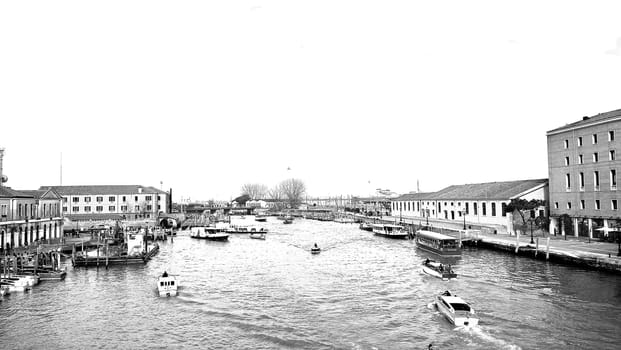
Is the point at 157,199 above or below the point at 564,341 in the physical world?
above

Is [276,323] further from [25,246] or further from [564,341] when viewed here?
[25,246]

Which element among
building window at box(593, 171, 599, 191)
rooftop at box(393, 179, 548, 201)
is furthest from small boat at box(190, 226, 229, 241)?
building window at box(593, 171, 599, 191)

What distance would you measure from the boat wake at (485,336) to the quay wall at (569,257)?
808 inches

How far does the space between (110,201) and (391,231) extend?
71.3m

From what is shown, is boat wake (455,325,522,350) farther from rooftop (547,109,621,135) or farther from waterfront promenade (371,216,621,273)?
rooftop (547,109,621,135)

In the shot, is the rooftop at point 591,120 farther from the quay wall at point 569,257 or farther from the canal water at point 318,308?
the canal water at point 318,308

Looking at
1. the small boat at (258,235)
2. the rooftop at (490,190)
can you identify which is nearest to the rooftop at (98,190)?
the small boat at (258,235)

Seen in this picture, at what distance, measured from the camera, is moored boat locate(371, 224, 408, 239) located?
82.5m

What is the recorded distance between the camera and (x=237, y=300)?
34.3 m

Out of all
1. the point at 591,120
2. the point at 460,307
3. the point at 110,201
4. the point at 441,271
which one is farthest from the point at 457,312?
the point at 110,201

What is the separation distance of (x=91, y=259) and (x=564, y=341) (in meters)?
46.4

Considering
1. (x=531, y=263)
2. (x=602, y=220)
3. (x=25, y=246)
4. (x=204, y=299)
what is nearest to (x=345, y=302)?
(x=204, y=299)

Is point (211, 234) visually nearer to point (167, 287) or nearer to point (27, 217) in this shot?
point (27, 217)

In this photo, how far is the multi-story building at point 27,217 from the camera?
175 ft
